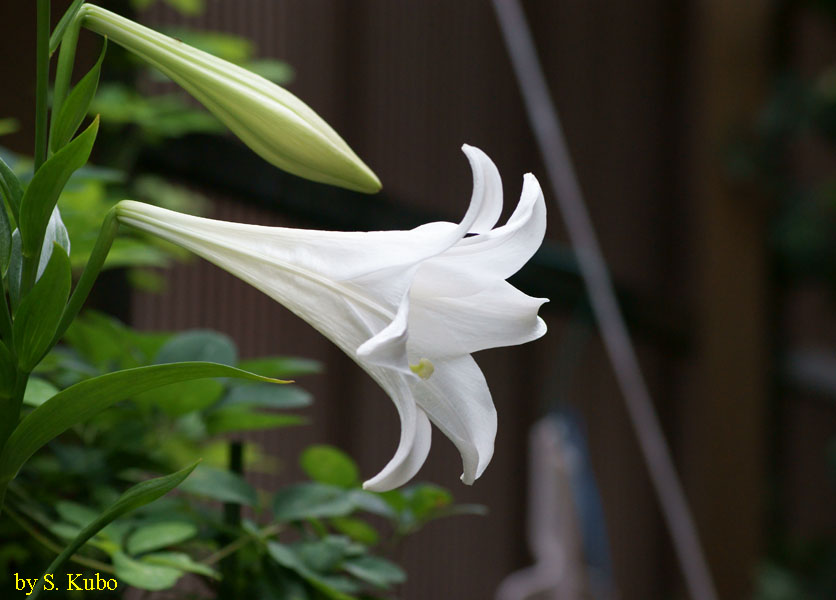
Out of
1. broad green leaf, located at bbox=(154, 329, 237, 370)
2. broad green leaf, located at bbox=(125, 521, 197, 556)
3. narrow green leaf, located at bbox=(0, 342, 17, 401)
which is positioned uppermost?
broad green leaf, located at bbox=(154, 329, 237, 370)

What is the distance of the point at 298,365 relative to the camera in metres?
0.38

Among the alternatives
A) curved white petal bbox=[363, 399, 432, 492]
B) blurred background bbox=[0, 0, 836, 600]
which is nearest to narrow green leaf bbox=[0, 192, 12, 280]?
curved white petal bbox=[363, 399, 432, 492]

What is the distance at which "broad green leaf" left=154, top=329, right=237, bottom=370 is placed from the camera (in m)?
0.34

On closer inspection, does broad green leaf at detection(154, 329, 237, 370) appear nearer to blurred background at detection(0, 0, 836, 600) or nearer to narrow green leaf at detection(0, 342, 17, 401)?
narrow green leaf at detection(0, 342, 17, 401)

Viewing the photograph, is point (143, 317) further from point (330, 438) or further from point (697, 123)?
point (697, 123)

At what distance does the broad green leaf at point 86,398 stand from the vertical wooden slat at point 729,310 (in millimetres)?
1334

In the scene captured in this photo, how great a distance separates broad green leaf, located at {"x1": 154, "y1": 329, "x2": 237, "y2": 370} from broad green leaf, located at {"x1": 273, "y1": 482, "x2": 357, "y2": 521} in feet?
0.20

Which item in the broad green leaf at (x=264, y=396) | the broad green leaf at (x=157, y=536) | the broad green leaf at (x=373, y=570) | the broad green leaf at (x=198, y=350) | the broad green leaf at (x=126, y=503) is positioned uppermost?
the broad green leaf at (x=198, y=350)

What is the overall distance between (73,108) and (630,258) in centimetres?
144

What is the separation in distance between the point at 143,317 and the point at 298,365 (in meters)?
0.71

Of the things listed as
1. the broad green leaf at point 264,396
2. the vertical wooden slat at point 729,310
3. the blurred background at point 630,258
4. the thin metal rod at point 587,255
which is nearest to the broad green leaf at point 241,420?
the broad green leaf at point 264,396

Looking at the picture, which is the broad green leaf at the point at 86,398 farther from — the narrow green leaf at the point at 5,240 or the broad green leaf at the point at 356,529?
the broad green leaf at the point at 356,529

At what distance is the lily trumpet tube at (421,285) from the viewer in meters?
0.24

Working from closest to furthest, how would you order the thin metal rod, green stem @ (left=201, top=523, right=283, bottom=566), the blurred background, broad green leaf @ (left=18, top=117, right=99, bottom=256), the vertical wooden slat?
broad green leaf @ (left=18, top=117, right=99, bottom=256) → green stem @ (left=201, top=523, right=283, bottom=566) → the thin metal rod → the blurred background → the vertical wooden slat
